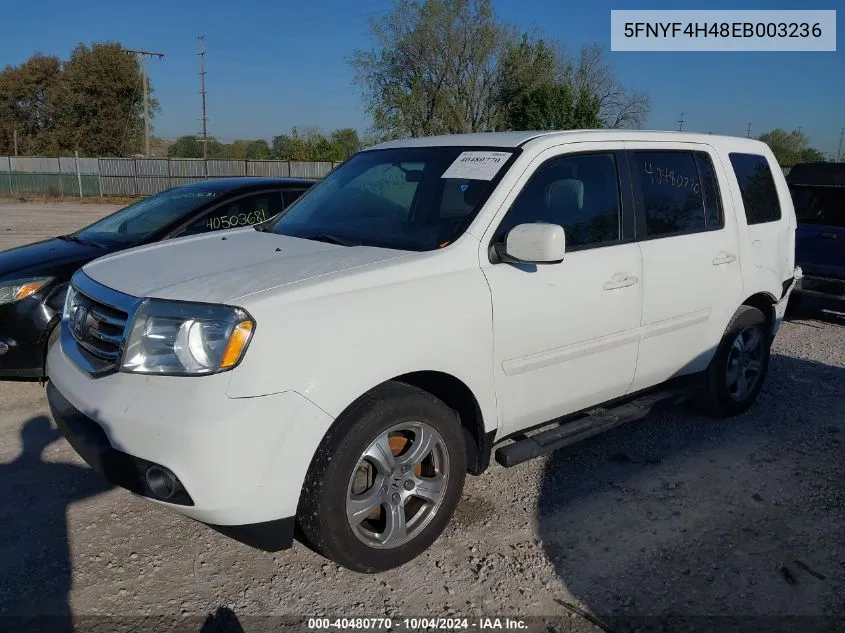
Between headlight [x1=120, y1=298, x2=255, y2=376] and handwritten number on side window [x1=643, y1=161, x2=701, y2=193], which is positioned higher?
handwritten number on side window [x1=643, y1=161, x2=701, y2=193]

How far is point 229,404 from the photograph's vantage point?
2463 millimetres

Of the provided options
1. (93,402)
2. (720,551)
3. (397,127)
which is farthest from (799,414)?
(397,127)

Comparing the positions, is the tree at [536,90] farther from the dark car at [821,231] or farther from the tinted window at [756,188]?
the tinted window at [756,188]

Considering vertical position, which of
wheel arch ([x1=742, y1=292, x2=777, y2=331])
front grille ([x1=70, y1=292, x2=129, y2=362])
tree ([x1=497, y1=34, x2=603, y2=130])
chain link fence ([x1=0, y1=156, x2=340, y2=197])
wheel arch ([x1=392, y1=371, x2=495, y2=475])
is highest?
tree ([x1=497, y1=34, x2=603, y2=130])

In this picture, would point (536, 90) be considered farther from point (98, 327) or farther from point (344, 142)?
point (98, 327)

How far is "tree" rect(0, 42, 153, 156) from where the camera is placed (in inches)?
2041

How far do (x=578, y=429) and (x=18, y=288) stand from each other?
3.89 m

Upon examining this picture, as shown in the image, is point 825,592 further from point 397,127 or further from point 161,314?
point 397,127

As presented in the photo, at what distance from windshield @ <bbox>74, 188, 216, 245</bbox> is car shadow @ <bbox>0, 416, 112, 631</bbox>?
1786 millimetres

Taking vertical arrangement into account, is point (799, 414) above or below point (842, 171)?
below

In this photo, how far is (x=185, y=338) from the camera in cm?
255

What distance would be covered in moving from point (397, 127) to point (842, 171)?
98.3 feet

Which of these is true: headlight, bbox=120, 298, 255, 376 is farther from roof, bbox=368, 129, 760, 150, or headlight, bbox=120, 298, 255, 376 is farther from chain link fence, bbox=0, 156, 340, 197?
chain link fence, bbox=0, 156, 340, 197

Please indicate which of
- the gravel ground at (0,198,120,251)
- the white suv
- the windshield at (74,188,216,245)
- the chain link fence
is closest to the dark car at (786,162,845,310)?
the white suv
